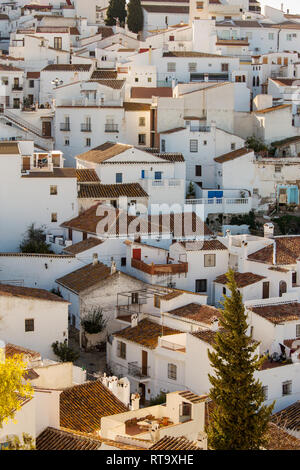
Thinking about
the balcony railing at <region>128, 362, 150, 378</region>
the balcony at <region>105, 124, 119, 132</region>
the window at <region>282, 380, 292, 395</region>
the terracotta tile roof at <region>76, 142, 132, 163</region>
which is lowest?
the balcony railing at <region>128, 362, 150, 378</region>

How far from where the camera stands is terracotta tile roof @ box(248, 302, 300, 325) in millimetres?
33625

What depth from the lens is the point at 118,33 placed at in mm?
64812

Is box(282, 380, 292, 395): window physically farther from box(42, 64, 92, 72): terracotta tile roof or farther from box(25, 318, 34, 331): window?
box(42, 64, 92, 72): terracotta tile roof

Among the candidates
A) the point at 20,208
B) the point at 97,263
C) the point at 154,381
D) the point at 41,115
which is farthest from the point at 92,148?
the point at 154,381

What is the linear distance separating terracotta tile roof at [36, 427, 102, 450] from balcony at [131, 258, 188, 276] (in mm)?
16482

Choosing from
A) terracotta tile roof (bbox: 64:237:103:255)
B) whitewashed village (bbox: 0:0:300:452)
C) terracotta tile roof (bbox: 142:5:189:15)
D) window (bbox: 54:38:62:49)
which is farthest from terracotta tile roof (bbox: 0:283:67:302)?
terracotta tile roof (bbox: 142:5:189:15)

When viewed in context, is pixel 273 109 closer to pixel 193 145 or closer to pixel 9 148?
pixel 193 145

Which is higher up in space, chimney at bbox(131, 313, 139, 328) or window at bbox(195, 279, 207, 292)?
window at bbox(195, 279, 207, 292)

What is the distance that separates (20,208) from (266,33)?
99.3 ft

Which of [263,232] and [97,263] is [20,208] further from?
[263,232]

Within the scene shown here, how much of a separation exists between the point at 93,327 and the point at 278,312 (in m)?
6.56

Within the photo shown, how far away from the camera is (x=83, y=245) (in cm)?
3978

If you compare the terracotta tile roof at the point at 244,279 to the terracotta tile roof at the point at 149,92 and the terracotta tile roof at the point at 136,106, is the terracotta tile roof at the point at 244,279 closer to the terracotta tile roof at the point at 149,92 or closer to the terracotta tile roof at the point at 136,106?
the terracotta tile roof at the point at 136,106

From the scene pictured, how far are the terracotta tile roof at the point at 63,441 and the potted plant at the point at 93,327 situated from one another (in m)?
14.3
